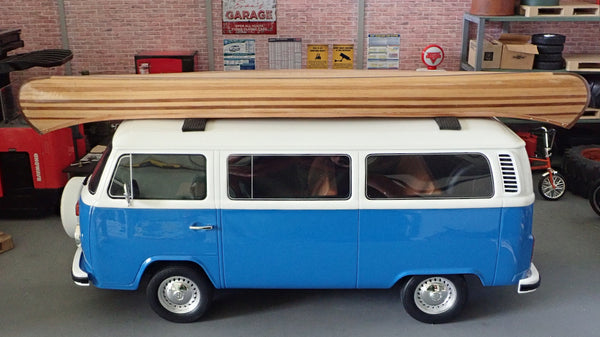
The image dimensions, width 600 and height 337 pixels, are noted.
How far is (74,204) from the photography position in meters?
6.37

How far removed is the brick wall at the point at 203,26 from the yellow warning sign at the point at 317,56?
10 centimetres

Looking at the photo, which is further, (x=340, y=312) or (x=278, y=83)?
(x=340, y=312)

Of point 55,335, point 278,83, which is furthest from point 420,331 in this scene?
point 55,335

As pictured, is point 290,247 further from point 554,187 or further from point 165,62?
point 165,62

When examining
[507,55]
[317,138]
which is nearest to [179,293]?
A: [317,138]

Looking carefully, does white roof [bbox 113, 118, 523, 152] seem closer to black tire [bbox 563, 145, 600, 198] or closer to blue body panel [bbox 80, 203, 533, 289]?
blue body panel [bbox 80, 203, 533, 289]

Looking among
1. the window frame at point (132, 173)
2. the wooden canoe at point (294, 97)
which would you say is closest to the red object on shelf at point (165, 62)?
the wooden canoe at point (294, 97)

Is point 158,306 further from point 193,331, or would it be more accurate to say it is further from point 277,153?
point 277,153

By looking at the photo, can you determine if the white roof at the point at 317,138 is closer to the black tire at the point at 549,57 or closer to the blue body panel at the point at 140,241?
the blue body panel at the point at 140,241

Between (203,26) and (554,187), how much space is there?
6088mm

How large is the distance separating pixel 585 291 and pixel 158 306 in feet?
14.0

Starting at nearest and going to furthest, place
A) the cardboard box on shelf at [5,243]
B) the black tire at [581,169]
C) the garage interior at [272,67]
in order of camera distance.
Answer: the garage interior at [272,67]
the cardboard box on shelf at [5,243]
the black tire at [581,169]

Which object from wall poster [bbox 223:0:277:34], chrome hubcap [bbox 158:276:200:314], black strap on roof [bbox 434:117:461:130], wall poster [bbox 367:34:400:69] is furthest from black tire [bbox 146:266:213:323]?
wall poster [bbox 367:34:400:69]

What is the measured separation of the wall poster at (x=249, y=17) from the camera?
35.5 ft
